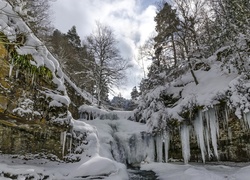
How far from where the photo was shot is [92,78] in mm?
16438

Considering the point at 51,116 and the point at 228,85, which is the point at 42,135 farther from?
the point at 228,85

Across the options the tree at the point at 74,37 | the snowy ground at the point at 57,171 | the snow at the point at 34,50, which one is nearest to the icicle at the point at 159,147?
the snowy ground at the point at 57,171

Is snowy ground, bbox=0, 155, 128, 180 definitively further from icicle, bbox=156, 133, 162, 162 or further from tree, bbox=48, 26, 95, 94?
tree, bbox=48, 26, 95, 94

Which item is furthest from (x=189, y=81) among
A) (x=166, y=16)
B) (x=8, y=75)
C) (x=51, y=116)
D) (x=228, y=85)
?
(x=8, y=75)

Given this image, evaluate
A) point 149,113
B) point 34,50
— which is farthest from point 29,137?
point 149,113

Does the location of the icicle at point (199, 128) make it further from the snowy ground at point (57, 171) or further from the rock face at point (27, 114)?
the rock face at point (27, 114)

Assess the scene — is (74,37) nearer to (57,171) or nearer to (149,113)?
(149,113)

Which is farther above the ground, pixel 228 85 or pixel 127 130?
pixel 228 85

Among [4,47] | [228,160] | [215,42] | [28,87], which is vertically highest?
[215,42]

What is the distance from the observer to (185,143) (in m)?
9.20

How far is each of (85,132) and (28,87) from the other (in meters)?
3.07

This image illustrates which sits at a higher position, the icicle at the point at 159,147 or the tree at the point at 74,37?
the tree at the point at 74,37

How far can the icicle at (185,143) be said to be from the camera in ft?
29.7

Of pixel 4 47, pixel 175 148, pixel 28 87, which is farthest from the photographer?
pixel 175 148
